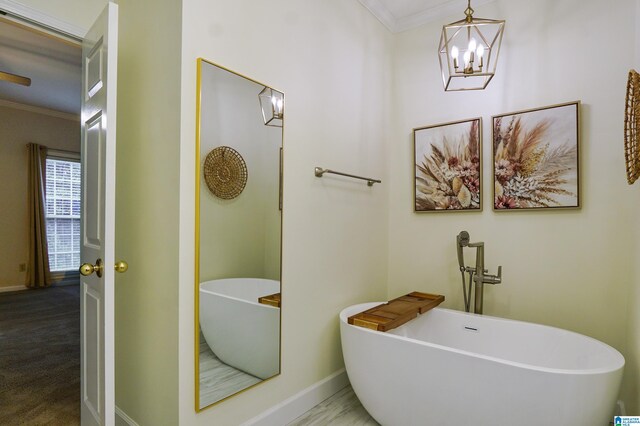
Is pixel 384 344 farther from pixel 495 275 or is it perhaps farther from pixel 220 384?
pixel 495 275

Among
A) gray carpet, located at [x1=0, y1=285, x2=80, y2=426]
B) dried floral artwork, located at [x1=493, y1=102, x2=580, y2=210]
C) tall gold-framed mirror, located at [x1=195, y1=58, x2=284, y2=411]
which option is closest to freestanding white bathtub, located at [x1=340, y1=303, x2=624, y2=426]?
tall gold-framed mirror, located at [x1=195, y1=58, x2=284, y2=411]

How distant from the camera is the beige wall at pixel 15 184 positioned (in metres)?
5.26

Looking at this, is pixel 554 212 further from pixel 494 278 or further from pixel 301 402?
pixel 301 402

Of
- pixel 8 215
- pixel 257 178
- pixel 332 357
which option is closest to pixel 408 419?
pixel 332 357

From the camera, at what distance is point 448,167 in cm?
272

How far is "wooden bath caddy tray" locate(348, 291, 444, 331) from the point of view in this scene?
2.00m

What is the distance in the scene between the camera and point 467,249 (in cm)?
265

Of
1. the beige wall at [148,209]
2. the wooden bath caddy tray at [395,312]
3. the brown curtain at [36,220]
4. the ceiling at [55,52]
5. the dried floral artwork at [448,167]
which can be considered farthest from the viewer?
the brown curtain at [36,220]

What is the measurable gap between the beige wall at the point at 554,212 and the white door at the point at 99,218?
220 centimetres

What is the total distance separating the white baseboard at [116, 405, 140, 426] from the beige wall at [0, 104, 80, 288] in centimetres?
497

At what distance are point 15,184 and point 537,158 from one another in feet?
22.6

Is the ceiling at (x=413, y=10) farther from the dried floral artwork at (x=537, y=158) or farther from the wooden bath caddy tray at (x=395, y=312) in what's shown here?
the wooden bath caddy tray at (x=395, y=312)

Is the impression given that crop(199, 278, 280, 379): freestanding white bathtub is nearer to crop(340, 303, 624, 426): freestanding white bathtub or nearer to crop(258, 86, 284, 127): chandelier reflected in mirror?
crop(340, 303, 624, 426): freestanding white bathtub

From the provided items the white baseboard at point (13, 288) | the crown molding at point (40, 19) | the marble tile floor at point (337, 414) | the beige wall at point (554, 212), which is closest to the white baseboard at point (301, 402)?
the marble tile floor at point (337, 414)
